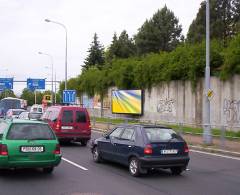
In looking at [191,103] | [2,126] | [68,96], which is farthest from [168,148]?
[68,96]

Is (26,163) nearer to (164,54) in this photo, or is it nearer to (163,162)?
(163,162)

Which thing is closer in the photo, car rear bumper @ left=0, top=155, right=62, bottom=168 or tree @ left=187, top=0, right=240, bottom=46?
car rear bumper @ left=0, top=155, right=62, bottom=168

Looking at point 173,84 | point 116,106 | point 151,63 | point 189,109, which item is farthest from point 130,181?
point 116,106

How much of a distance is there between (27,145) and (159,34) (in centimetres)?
6282

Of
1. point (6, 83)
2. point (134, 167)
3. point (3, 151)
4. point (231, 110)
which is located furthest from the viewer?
point (6, 83)

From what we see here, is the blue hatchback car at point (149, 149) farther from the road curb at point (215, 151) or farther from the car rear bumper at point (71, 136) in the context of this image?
the car rear bumper at point (71, 136)

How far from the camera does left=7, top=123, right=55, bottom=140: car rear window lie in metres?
11.8

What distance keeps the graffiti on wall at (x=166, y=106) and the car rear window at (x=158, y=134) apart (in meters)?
22.5

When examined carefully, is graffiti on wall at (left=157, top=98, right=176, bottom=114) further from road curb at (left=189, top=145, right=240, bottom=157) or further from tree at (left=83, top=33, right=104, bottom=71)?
tree at (left=83, top=33, right=104, bottom=71)

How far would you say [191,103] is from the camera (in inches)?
1308

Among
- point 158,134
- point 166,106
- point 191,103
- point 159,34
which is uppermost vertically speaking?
point 159,34

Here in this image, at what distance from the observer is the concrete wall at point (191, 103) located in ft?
93.4

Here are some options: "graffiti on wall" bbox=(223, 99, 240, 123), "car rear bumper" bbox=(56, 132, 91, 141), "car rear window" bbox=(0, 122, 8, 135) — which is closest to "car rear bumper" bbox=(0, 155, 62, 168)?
"car rear window" bbox=(0, 122, 8, 135)

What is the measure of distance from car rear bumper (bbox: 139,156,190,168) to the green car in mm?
2171
